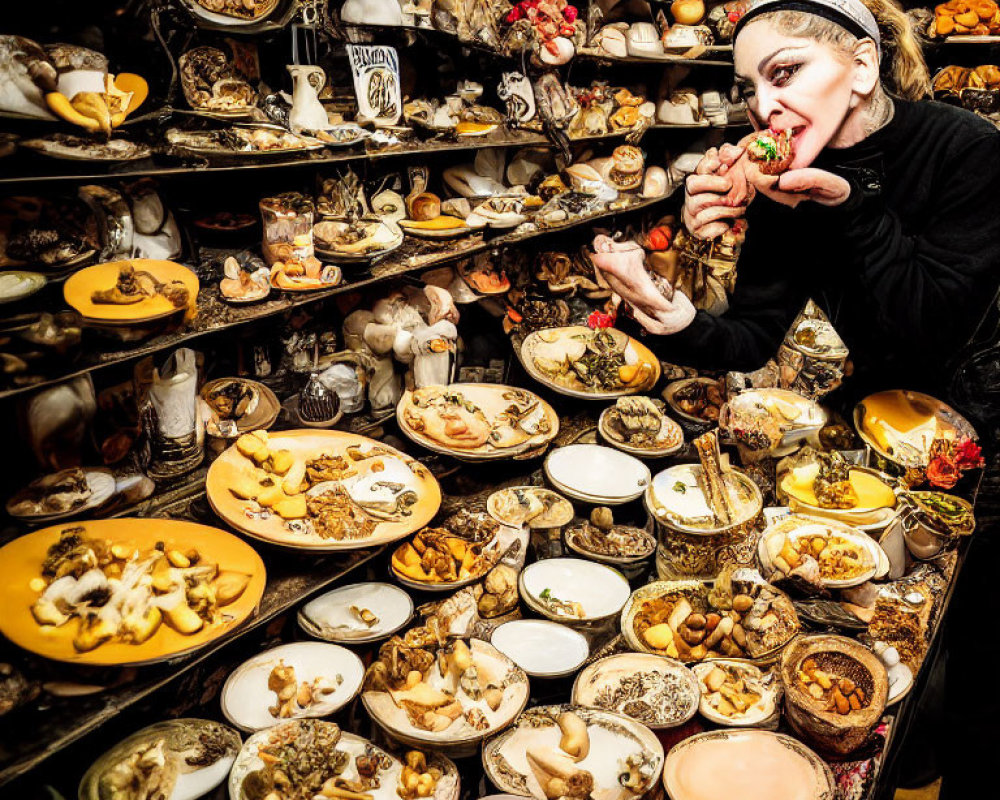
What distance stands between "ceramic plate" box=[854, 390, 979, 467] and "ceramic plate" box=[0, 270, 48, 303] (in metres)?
2.89

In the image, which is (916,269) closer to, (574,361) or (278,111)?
(574,361)

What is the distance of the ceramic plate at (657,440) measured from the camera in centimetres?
314

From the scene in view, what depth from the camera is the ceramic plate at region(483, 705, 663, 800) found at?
71.8 inches

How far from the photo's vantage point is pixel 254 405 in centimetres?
258

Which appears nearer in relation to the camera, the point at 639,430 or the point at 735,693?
the point at 735,693

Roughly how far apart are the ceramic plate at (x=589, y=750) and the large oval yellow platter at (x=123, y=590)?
74cm

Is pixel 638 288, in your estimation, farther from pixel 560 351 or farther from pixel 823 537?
pixel 560 351

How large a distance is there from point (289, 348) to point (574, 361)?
1.31 meters

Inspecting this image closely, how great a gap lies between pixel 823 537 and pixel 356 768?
1.68 metres

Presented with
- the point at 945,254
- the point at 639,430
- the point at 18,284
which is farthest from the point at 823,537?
the point at 18,284

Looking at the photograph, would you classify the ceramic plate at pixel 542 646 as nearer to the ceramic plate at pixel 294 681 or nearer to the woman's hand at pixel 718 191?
the ceramic plate at pixel 294 681

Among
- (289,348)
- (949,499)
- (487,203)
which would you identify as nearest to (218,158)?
(289,348)

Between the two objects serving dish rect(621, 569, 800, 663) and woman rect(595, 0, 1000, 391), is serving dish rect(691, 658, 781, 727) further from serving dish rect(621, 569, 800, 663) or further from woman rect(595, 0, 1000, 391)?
woman rect(595, 0, 1000, 391)

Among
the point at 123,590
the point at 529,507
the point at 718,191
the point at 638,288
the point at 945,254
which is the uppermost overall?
the point at 718,191
